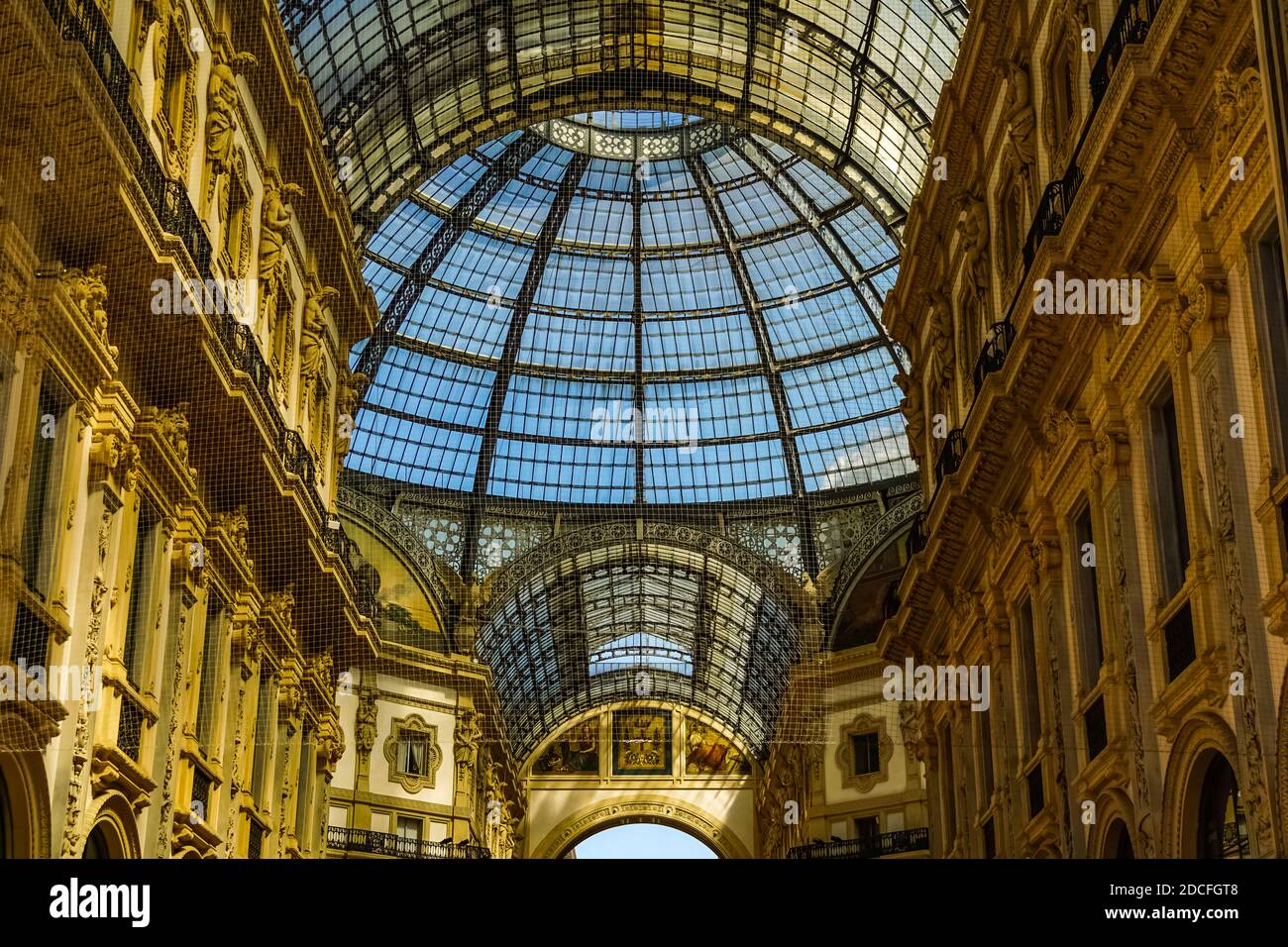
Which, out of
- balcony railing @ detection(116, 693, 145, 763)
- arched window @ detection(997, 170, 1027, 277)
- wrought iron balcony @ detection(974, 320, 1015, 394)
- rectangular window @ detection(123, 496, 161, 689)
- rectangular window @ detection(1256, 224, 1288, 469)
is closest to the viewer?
rectangular window @ detection(1256, 224, 1288, 469)

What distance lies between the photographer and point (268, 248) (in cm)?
3045

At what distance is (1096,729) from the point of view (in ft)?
78.2

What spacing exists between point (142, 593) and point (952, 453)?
15930mm

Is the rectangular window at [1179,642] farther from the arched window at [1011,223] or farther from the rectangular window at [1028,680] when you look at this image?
the arched window at [1011,223]

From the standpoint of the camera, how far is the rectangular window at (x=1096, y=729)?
23.4 meters

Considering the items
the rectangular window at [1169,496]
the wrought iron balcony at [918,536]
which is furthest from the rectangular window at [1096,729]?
the wrought iron balcony at [918,536]

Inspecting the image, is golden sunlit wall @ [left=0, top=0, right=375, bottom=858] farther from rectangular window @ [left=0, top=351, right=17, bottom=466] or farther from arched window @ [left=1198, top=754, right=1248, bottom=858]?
arched window @ [left=1198, top=754, right=1248, bottom=858]

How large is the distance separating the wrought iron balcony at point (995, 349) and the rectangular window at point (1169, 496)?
189 inches

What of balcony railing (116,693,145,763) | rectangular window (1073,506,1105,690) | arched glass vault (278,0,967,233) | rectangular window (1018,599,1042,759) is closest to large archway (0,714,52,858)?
balcony railing (116,693,145,763)

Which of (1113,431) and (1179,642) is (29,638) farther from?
(1113,431)

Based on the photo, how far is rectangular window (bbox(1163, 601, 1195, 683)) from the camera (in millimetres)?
19703

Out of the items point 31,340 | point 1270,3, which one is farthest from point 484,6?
point 1270,3

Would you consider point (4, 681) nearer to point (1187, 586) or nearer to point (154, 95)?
point (154, 95)

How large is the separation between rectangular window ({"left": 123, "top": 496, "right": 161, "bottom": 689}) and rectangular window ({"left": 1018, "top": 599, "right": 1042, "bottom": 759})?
14.5 meters
